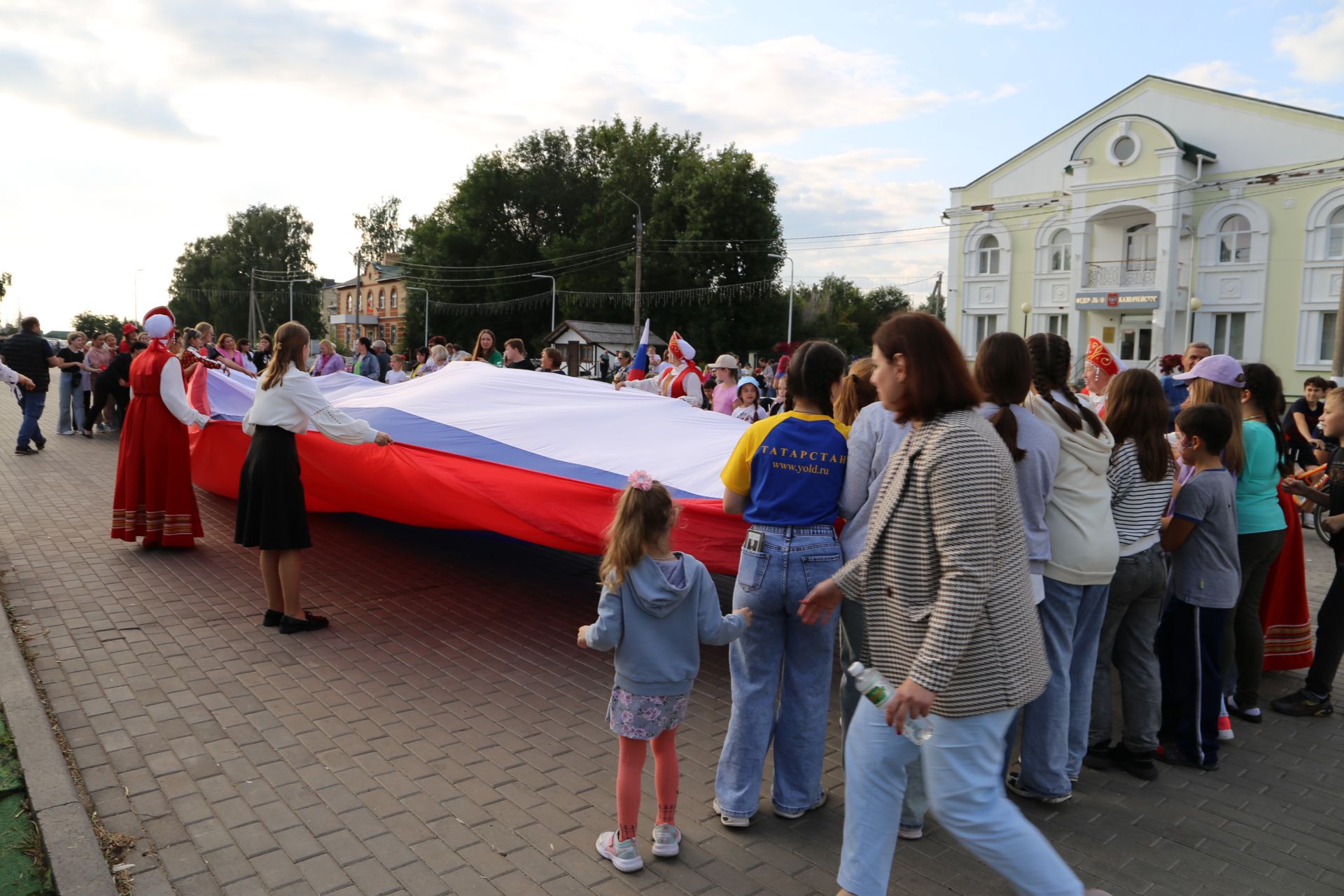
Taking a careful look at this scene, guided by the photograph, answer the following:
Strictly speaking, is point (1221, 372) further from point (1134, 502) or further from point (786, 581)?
point (786, 581)

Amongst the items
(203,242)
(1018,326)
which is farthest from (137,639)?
(203,242)

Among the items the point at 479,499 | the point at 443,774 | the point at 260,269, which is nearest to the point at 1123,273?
the point at 479,499

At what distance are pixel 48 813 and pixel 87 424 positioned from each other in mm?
15758

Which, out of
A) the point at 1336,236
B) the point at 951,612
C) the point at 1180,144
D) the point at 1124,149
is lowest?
the point at 951,612

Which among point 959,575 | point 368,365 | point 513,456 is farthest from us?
point 368,365

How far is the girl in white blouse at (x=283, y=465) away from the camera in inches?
224

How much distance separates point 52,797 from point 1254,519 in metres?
5.45

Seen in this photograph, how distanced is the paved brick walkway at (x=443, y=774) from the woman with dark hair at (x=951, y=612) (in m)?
0.87

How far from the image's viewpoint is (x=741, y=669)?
3549 mm

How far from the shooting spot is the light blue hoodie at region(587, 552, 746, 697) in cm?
321

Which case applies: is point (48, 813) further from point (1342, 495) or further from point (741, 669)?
point (1342, 495)

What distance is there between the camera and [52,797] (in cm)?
360

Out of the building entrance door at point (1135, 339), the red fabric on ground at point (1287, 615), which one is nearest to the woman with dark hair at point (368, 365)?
the red fabric on ground at point (1287, 615)

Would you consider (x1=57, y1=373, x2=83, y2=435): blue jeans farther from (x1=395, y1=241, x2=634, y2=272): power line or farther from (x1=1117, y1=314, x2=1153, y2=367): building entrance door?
(x1=395, y1=241, x2=634, y2=272): power line
